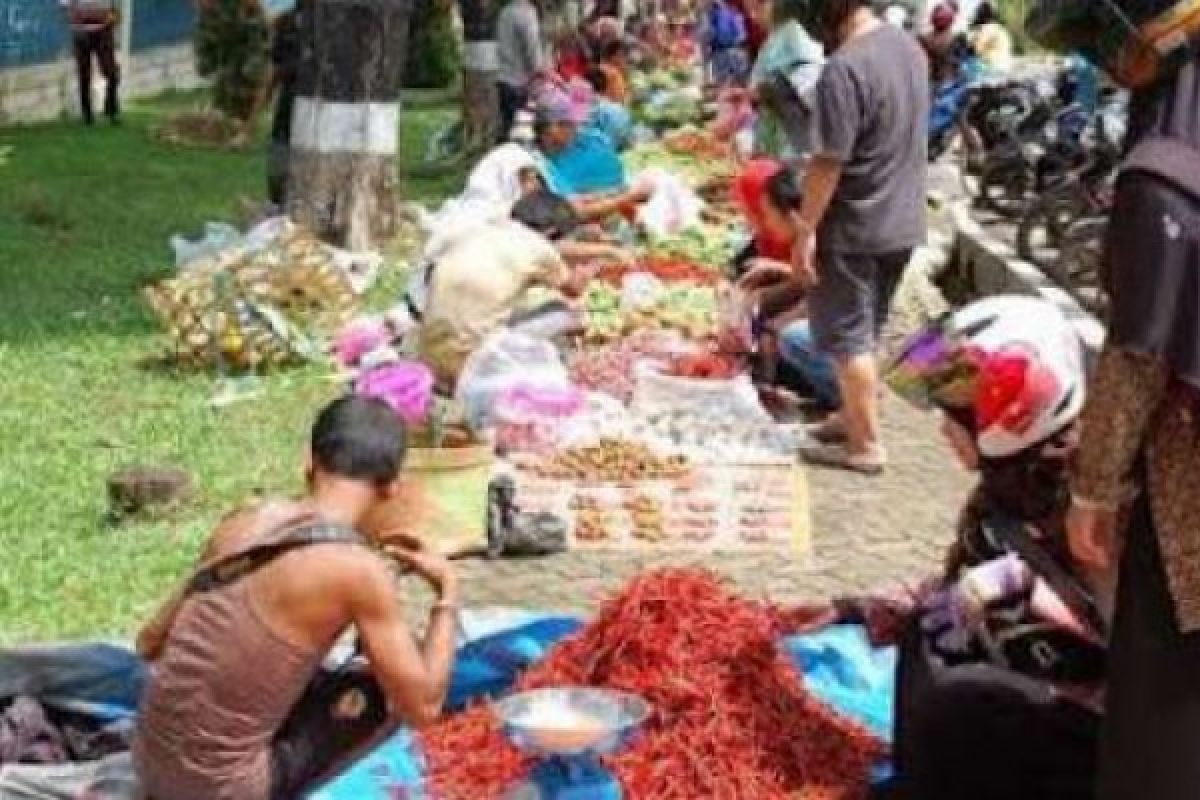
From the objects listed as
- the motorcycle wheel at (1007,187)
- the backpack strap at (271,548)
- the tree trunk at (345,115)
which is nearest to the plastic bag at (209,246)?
the tree trunk at (345,115)

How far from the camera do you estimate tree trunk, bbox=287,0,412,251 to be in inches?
455

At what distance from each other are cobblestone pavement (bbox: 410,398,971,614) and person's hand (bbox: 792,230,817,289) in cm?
71

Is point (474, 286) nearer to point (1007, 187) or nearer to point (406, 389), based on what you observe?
point (406, 389)

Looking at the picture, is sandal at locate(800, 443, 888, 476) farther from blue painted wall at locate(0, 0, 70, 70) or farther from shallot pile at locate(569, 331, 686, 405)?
blue painted wall at locate(0, 0, 70, 70)

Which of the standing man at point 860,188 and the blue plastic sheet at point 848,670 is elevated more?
the standing man at point 860,188

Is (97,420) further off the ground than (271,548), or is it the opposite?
(271,548)

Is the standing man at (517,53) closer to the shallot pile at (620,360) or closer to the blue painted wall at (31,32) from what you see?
the blue painted wall at (31,32)

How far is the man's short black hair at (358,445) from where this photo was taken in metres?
4.43

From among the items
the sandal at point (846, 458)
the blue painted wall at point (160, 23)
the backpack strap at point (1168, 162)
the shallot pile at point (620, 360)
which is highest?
the backpack strap at point (1168, 162)

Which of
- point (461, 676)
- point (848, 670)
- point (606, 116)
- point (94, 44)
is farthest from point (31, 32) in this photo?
point (848, 670)

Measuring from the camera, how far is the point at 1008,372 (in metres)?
4.09

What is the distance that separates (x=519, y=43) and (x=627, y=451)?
1001 cm

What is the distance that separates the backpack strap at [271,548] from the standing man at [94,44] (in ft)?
58.2

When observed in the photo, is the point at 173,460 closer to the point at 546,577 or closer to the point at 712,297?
the point at 546,577
